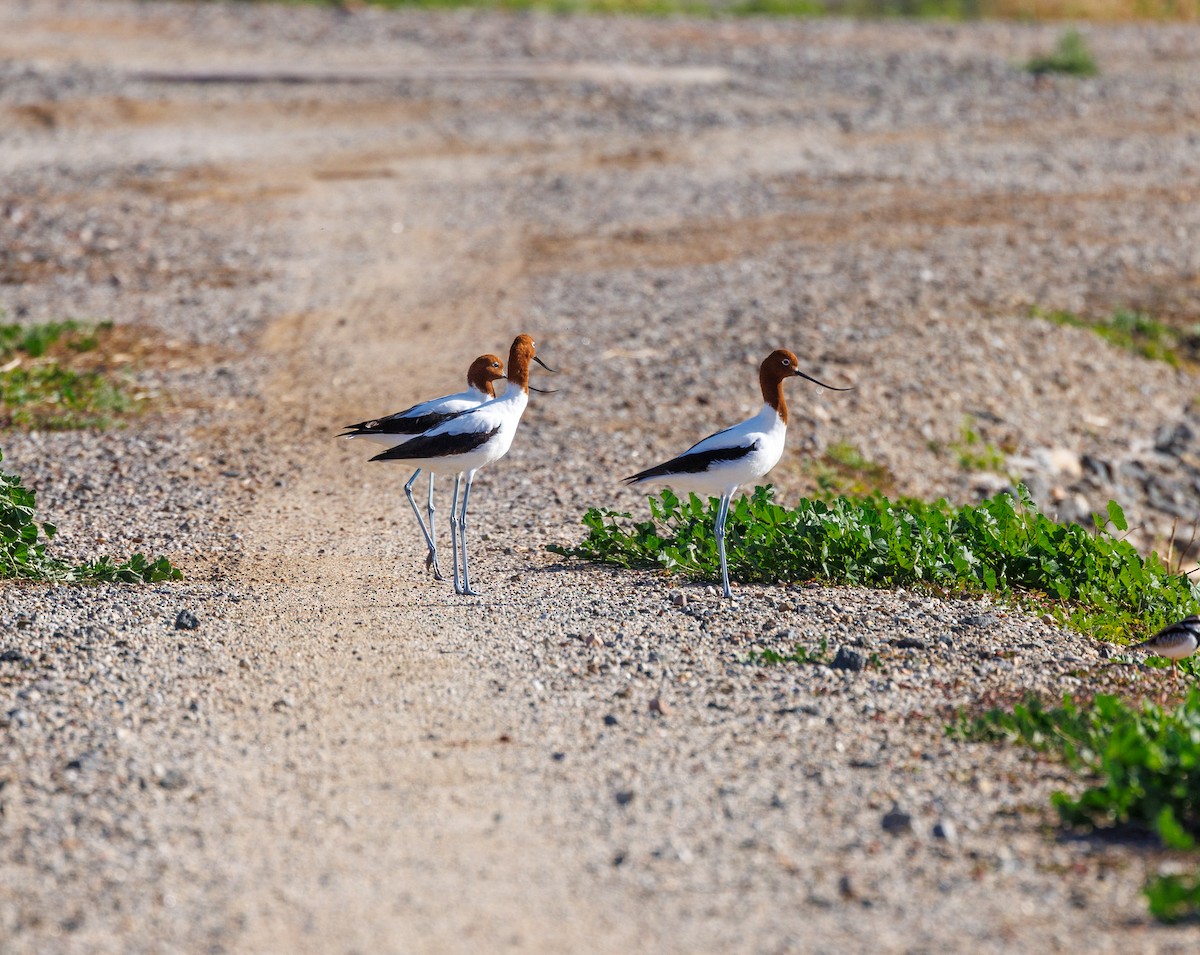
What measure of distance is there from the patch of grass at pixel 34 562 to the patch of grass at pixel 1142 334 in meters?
8.59

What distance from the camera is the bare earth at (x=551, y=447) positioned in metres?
5.28

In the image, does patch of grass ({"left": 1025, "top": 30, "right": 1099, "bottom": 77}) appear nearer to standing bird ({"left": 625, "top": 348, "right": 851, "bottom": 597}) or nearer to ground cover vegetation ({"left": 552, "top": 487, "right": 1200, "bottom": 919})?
ground cover vegetation ({"left": 552, "top": 487, "right": 1200, "bottom": 919})

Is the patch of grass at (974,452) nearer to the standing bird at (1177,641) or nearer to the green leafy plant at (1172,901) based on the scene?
the standing bird at (1177,641)

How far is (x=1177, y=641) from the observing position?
7.03 m

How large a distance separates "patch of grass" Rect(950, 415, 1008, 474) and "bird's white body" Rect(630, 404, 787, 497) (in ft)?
13.2

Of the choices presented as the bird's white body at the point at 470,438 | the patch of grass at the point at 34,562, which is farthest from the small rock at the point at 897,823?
the patch of grass at the point at 34,562

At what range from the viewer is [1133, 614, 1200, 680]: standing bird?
702 centimetres

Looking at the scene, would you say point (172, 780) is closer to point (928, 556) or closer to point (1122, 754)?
point (1122, 754)

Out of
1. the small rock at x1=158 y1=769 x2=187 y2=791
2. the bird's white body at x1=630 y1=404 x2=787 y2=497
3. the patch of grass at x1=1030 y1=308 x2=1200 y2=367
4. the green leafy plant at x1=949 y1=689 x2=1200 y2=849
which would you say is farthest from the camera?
the patch of grass at x1=1030 y1=308 x2=1200 y2=367

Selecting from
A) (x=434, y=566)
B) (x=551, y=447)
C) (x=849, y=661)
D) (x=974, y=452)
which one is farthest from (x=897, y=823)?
(x=974, y=452)

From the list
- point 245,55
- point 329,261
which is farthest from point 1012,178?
point 245,55

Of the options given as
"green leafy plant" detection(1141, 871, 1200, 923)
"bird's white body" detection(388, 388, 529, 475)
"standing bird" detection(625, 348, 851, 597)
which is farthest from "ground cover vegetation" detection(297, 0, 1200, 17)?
"green leafy plant" detection(1141, 871, 1200, 923)

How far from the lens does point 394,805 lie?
5.72 m

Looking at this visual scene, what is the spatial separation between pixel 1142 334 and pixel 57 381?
9384mm
